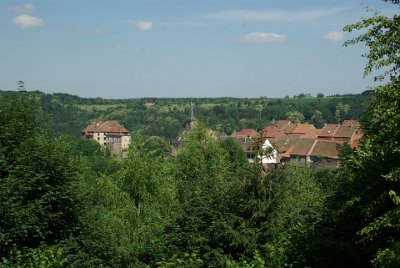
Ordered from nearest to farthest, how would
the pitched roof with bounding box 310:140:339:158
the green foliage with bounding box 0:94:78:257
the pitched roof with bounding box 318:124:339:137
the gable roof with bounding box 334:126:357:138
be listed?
1. the green foliage with bounding box 0:94:78:257
2. the pitched roof with bounding box 310:140:339:158
3. the gable roof with bounding box 334:126:357:138
4. the pitched roof with bounding box 318:124:339:137

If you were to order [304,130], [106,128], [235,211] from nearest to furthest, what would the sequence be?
[235,211], [304,130], [106,128]

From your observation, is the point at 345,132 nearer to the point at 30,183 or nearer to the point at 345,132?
→ the point at 345,132

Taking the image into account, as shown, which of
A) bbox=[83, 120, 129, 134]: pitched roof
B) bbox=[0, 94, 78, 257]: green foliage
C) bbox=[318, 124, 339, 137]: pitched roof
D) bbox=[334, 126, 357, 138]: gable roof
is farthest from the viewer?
bbox=[83, 120, 129, 134]: pitched roof

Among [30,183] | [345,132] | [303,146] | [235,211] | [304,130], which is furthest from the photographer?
[304,130]

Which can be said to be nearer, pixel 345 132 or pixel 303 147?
pixel 303 147

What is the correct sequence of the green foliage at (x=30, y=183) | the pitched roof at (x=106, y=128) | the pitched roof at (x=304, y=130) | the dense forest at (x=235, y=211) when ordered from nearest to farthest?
1. the dense forest at (x=235, y=211)
2. the green foliage at (x=30, y=183)
3. the pitched roof at (x=304, y=130)
4. the pitched roof at (x=106, y=128)

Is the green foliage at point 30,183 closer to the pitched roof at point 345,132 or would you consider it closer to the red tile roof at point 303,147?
the red tile roof at point 303,147

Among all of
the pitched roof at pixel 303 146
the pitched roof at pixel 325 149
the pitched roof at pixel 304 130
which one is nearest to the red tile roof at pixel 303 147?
the pitched roof at pixel 303 146

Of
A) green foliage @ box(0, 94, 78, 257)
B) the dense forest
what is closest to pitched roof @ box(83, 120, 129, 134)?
the dense forest

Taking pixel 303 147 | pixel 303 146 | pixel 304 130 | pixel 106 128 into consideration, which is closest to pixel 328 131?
pixel 304 130

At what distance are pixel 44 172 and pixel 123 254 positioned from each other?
4.58 m

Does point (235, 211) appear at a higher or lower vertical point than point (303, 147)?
higher

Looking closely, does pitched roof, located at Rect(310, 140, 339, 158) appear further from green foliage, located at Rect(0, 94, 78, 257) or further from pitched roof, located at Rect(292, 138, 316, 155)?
green foliage, located at Rect(0, 94, 78, 257)

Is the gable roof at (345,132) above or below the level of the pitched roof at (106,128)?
above
